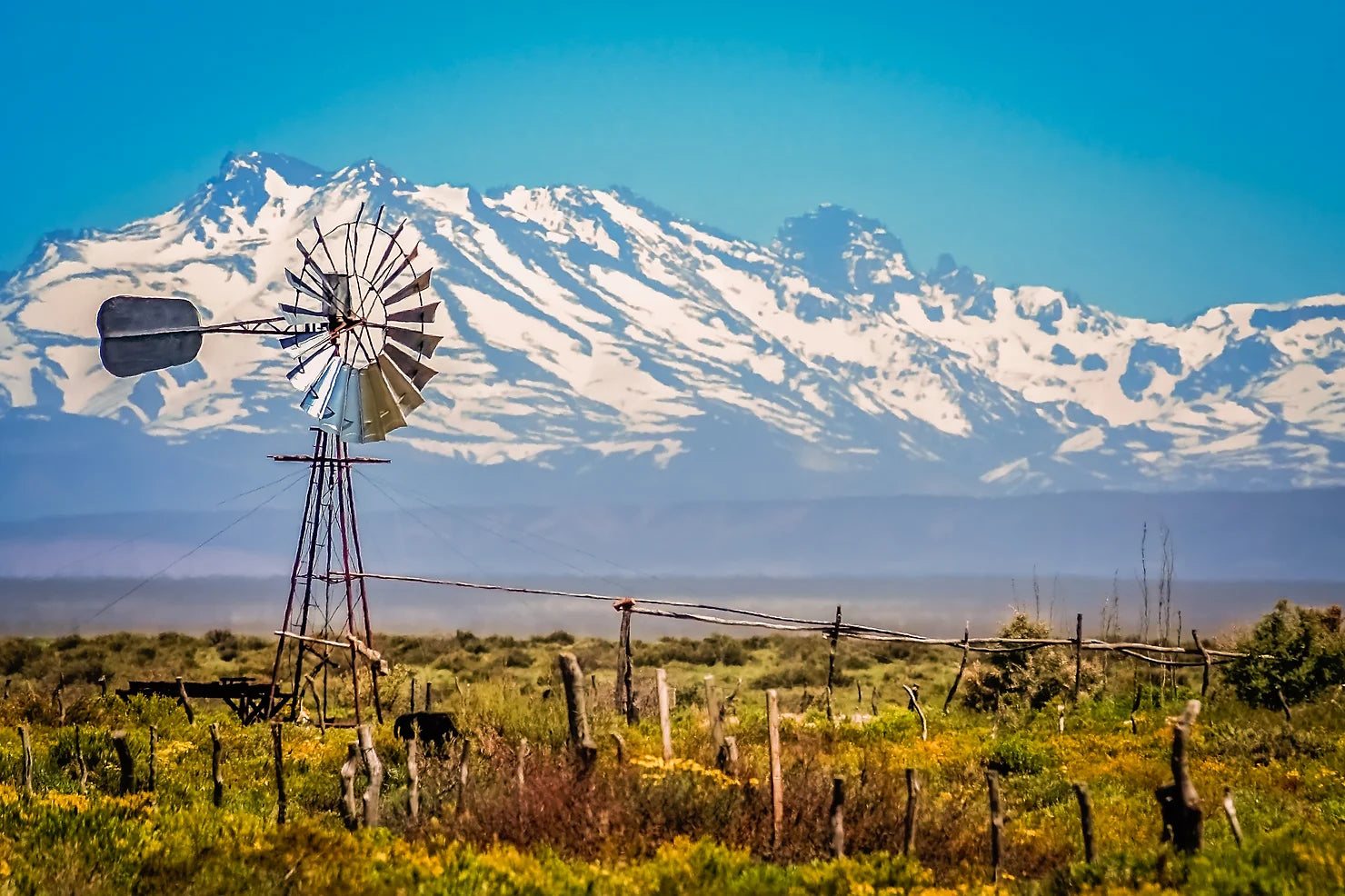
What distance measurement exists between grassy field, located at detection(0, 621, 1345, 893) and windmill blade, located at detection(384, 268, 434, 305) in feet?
23.2

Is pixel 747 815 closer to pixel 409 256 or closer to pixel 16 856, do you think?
pixel 16 856

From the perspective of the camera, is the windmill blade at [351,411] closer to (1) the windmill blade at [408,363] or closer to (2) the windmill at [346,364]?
(2) the windmill at [346,364]

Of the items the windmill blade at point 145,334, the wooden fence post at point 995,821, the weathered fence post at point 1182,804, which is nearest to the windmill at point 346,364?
the windmill blade at point 145,334

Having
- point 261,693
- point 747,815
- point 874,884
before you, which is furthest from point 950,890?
point 261,693

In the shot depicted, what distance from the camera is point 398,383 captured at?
21250 mm

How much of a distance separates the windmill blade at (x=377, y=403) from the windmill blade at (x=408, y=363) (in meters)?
0.33

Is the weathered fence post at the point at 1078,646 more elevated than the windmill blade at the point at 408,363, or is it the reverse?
the windmill blade at the point at 408,363

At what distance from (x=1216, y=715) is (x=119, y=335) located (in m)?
19.2

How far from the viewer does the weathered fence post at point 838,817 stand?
1085 centimetres

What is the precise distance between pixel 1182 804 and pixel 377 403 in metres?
14.9

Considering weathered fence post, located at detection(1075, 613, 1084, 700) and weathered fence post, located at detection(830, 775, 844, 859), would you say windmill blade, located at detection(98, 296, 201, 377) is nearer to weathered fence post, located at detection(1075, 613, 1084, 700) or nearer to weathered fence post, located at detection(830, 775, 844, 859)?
weathered fence post, located at detection(830, 775, 844, 859)

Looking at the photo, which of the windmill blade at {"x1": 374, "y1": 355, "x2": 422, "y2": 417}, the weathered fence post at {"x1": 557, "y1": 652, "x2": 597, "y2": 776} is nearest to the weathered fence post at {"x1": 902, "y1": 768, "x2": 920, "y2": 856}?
the weathered fence post at {"x1": 557, "y1": 652, "x2": 597, "y2": 776}

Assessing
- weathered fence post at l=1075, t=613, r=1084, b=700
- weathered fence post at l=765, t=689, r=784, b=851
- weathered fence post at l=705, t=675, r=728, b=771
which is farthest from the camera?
weathered fence post at l=1075, t=613, r=1084, b=700

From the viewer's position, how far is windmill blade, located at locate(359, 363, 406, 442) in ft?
68.8
